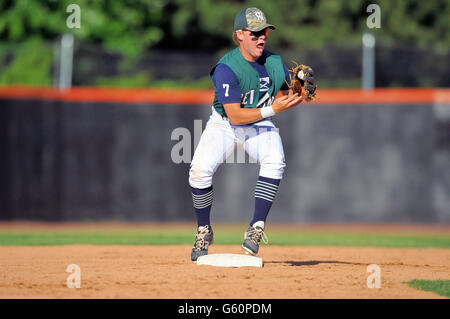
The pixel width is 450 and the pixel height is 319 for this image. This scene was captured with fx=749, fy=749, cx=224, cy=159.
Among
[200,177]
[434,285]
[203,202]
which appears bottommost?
[434,285]

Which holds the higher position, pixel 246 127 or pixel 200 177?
pixel 246 127

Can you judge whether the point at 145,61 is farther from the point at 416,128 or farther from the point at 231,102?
the point at 231,102

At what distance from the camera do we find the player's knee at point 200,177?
6.92 metres

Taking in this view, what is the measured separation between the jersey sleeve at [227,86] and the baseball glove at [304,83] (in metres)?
0.56

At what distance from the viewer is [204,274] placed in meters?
6.23

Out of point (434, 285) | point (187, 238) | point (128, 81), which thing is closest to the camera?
point (434, 285)

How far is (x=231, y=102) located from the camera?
669 centimetres

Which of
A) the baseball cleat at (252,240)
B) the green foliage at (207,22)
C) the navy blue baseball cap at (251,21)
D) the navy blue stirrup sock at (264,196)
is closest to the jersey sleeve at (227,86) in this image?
the navy blue baseball cap at (251,21)

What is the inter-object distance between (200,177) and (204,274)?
1.07m

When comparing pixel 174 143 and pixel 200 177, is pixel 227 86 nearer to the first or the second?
pixel 200 177

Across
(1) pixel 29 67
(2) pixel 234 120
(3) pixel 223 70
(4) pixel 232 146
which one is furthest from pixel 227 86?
(1) pixel 29 67

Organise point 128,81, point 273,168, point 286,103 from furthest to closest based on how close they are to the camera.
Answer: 1. point 128,81
2. point 273,168
3. point 286,103
